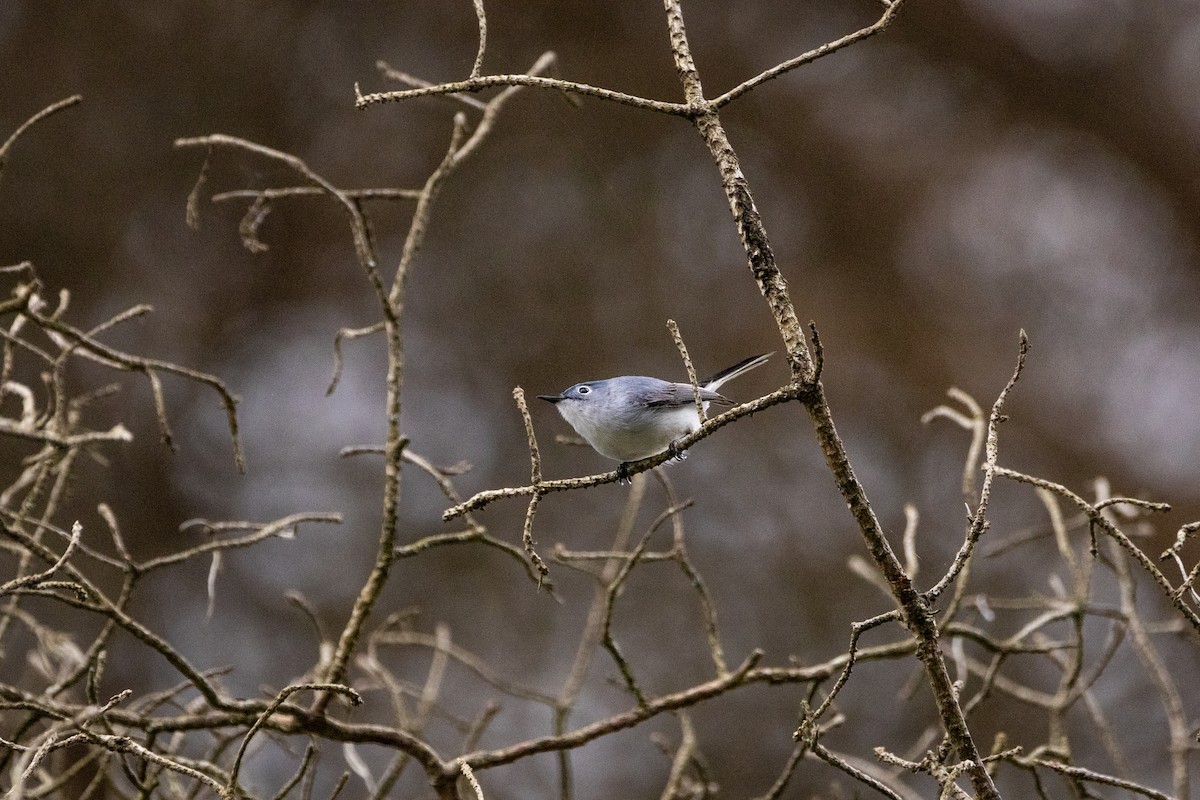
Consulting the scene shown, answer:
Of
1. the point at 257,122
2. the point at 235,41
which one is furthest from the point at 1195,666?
the point at 235,41

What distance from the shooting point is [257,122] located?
4438 millimetres

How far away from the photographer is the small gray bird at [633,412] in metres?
2.41

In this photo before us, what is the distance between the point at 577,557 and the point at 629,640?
2.86m

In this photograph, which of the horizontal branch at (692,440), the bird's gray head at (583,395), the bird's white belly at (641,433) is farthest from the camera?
the bird's gray head at (583,395)

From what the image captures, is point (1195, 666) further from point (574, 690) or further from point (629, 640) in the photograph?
point (574, 690)

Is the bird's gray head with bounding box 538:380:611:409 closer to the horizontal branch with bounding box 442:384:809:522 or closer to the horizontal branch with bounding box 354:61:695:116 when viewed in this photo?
the horizontal branch with bounding box 442:384:809:522

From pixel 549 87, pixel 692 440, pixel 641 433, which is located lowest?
pixel 692 440

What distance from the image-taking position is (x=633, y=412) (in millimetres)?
2480

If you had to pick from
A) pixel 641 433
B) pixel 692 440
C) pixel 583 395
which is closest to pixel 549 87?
pixel 692 440

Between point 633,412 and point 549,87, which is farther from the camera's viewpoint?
point 633,412

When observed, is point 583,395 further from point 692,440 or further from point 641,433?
point 692,440

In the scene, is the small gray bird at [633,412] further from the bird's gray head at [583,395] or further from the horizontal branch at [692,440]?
the horizontal branch at [692,440]

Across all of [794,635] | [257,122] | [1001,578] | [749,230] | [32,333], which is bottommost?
[749,230]

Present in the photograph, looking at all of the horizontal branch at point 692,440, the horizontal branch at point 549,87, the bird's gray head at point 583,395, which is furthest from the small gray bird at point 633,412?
the horizontal branch at point 549,87
